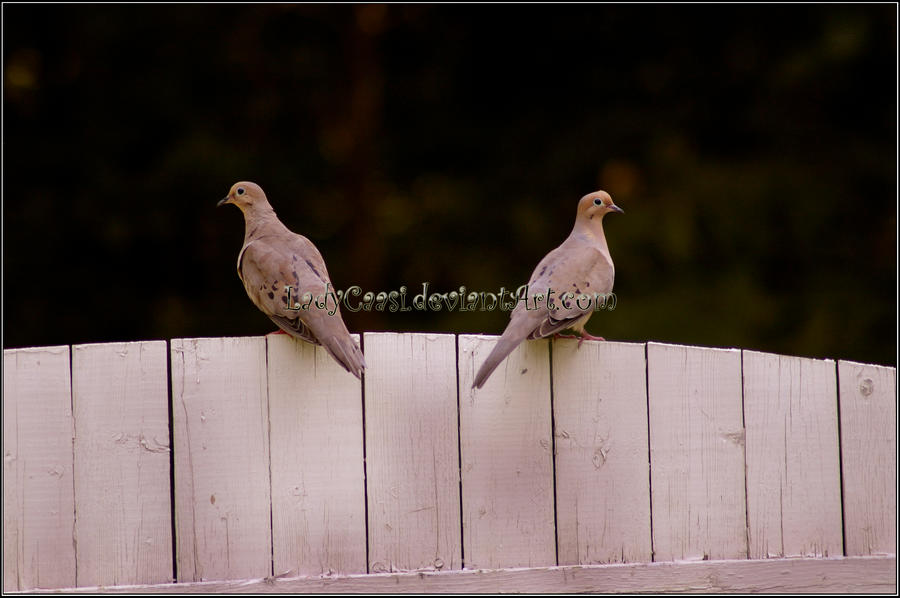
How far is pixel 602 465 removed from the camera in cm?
315

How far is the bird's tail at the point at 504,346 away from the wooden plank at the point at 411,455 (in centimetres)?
12

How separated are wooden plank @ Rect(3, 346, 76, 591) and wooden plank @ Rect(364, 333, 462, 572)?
855 millimetres

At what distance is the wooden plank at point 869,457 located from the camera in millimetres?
3264

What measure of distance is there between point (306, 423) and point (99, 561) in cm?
69

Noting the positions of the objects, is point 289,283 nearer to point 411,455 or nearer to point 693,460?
point 411,455

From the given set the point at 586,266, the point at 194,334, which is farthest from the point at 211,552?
the point at 194,334

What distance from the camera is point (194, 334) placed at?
325 inches

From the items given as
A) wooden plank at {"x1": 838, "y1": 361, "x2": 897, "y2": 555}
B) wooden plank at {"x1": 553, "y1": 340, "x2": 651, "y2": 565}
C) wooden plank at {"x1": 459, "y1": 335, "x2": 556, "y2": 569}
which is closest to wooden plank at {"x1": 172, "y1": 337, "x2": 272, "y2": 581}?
wooden plank at {"x1": 459, "y1": 335, "x2": 556, "y2": 569}

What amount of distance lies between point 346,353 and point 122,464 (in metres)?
0.71

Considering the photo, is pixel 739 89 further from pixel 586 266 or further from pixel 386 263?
pixel 586 266

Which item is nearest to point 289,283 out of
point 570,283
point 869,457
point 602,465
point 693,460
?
point 570,283

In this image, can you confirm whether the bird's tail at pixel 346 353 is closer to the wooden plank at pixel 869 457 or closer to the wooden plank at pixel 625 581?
the wooden plank at pixel 625 581

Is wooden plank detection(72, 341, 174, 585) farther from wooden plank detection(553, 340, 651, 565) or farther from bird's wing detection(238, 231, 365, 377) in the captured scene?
wooden plank detection(553, 340, 651, 565)

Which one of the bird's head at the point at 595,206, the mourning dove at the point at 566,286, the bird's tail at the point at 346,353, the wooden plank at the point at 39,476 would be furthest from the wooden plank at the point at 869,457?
the wooden plank at the point at 39,476
